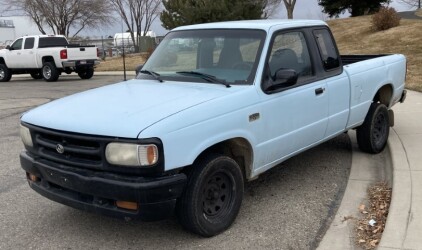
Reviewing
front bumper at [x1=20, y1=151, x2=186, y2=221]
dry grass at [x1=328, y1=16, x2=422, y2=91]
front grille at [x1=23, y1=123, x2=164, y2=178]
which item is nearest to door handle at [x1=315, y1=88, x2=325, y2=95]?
front bumper at [x1=20, y1=151, x2=186, y2=221]

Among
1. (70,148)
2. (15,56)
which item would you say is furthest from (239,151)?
(15,56)

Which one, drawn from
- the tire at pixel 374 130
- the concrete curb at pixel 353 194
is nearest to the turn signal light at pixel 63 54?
the concrete curb at pixel 353 194

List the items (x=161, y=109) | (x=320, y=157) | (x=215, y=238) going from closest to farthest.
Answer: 1. (x=161, y=109)
2. (x=215, y=238)
3. (x=320, y=157)

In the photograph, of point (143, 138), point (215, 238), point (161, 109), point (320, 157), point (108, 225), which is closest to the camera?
point (143, 138)

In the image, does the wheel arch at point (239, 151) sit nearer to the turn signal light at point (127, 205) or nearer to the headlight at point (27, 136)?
the turn signal light at point (127, 205)

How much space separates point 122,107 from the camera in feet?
12.4

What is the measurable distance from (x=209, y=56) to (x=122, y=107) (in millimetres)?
1313

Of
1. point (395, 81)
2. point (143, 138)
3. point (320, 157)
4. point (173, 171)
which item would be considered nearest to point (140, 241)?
point (173, 171)

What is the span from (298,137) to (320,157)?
69.0 inches

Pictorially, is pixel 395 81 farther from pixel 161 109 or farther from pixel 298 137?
pixel 161 109

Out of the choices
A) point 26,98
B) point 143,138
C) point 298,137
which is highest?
point 143,138

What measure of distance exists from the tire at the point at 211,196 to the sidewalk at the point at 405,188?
124 centimetres

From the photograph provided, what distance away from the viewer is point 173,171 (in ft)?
11.5

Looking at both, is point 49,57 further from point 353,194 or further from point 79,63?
point 353,194
